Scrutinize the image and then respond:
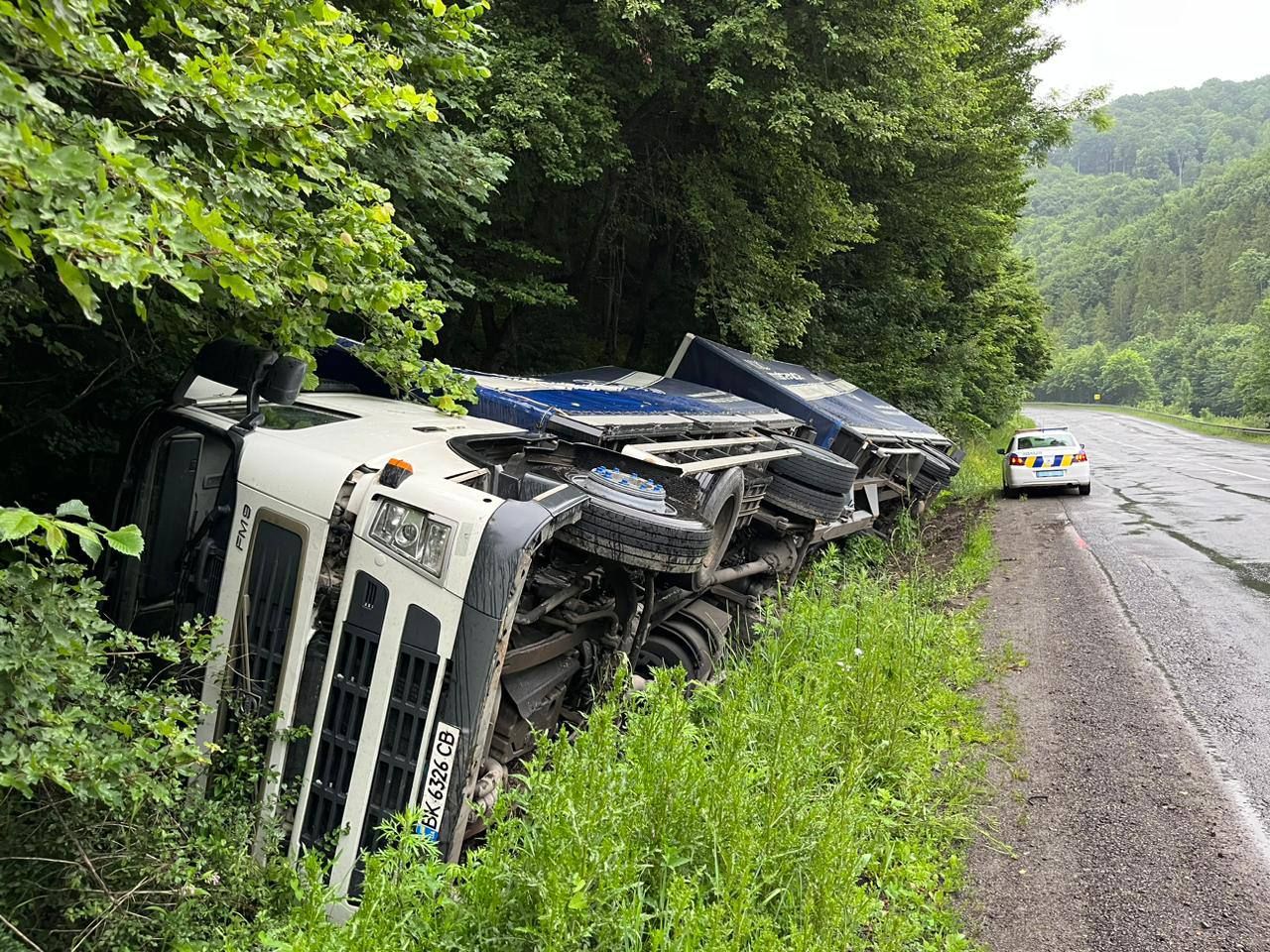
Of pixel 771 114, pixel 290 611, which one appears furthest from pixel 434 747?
pixel 771 114

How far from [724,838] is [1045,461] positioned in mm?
14051

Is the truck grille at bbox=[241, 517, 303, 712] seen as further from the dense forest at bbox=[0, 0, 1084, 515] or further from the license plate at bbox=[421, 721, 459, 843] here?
the dense forest at bbox=[0, 0, 1084, 515]

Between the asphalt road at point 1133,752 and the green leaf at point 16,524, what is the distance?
3241 mm

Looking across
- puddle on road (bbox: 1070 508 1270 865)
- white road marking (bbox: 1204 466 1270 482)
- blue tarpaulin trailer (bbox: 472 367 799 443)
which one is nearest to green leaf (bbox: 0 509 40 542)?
blue tarpaulin trailer (bbox: 472 367 799 443)

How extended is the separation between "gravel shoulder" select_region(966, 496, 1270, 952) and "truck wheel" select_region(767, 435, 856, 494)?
5.55 ft

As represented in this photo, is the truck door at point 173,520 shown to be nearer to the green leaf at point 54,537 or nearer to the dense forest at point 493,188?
the dense forest at point 493,188

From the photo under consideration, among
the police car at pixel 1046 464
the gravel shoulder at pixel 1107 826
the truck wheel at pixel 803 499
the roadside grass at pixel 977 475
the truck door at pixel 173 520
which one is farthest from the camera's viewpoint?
the roadside grass at pixel 977 475

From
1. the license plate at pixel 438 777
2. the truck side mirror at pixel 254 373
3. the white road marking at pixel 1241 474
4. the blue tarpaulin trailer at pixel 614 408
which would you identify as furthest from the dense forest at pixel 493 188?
the white road marking at pixel 1241 474

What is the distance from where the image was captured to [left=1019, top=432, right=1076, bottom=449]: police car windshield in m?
15.1

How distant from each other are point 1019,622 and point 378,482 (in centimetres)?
573

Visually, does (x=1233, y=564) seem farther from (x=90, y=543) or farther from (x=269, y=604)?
(x=90, y=543)

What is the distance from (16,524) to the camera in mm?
1720

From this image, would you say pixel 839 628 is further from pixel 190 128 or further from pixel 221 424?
pixel 190 128

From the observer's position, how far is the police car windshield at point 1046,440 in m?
15.1
